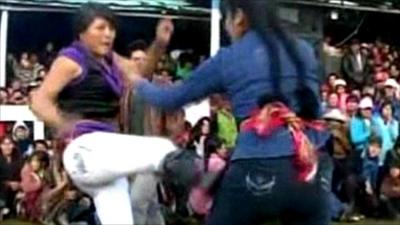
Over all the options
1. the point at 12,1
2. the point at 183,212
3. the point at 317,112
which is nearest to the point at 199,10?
the point at 12,1

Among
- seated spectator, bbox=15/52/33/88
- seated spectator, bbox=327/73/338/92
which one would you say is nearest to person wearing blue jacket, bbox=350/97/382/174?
seated spectator, bbox=327/73/338/92

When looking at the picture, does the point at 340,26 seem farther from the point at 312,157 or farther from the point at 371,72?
the point at 312,157

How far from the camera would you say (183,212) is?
16328 millimetres

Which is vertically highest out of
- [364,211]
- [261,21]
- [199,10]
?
[261,21]

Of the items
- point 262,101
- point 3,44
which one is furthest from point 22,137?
point 262,101

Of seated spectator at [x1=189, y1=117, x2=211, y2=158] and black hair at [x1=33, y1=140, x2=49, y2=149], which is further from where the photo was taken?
black hair at [x1=33, y1=140, x2=49, y2=149]

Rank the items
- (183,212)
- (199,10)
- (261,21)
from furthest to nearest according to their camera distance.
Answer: (199,10), (183,212), (261,21)

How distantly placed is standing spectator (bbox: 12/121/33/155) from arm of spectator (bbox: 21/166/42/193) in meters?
0.74

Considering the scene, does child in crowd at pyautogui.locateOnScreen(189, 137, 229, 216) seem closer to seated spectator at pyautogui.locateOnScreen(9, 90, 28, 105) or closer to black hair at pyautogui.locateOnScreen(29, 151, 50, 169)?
black hair at pyautogui.locateOnScreen(29, 151, 50, 169)

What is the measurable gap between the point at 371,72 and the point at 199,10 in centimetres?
360

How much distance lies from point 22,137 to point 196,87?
12.1 metres

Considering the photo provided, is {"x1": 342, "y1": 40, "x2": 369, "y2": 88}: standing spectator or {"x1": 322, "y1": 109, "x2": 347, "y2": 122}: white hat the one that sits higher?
{"x1": 322, "y1": 109, "x2": 347, "y2": 122}: white hat

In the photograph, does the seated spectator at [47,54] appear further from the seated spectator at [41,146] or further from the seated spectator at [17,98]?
the seated spectator at [41,146]

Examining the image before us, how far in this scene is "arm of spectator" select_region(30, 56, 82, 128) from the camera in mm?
8195
